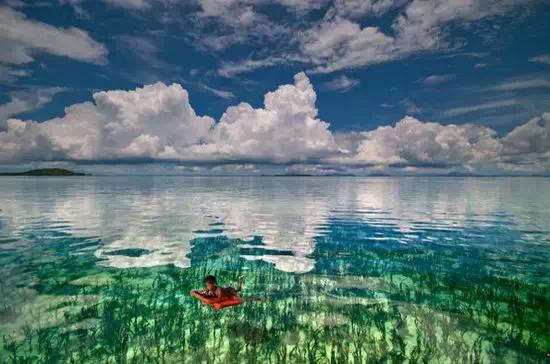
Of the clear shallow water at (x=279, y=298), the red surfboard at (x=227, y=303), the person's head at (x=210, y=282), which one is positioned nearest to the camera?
the clear shallow water at (x=279, y=298)

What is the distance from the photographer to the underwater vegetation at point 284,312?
10281 mm

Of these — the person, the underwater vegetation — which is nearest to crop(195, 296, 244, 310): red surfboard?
the person

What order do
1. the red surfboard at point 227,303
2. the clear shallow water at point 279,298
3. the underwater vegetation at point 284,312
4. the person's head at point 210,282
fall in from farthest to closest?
the person's head at point 210,282
the red surfboard at point 227,303
the clear shallow water at point 279,298
the underwater vegetation at point 284,312

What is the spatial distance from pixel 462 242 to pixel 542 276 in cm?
926

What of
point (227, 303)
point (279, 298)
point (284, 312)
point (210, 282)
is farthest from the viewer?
point (279, 298)

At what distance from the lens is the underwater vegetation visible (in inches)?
405

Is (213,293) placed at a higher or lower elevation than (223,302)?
higher

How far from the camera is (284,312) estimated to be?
13.0 m

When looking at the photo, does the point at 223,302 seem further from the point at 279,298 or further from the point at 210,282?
the point at 279,298

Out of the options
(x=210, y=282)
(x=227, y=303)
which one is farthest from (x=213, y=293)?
Result: (x=227, y=303)

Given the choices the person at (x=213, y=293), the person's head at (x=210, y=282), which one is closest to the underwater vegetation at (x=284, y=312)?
the person at (x=213, y=293)

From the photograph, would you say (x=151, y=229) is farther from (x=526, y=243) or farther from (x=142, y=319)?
(x=526, y=243)

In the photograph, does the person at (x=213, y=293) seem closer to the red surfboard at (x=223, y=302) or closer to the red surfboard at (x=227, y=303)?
the red surfboard at (x=223, y=302)

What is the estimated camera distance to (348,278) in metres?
17.5
